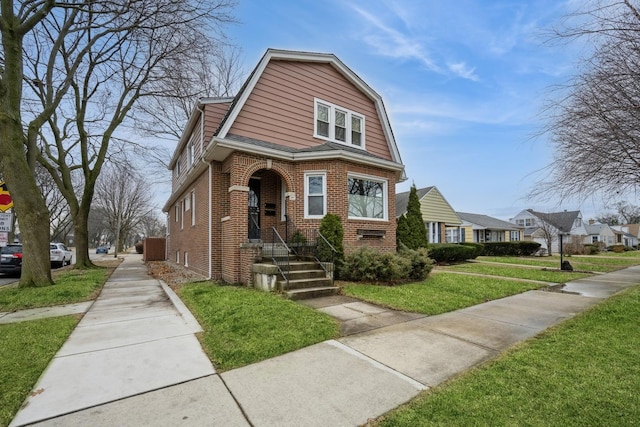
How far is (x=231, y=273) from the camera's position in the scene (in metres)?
8.70

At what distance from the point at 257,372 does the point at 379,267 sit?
18.6ft

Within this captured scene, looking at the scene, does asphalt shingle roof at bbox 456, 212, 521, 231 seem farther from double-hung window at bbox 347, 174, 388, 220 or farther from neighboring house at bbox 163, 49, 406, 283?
double-hung window at bbox 347, 174, 388, 220

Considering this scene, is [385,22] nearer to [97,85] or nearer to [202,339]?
[202,339]

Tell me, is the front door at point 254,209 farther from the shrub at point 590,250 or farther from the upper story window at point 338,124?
the shrub at point 590,250

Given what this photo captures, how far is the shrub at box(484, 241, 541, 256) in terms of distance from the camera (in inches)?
938

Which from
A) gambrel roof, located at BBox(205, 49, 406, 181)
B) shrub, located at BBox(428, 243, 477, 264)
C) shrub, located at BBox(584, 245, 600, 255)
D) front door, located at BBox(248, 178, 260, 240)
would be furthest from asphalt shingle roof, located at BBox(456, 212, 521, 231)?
front door, located at BBox(248, 178, 260, 240)

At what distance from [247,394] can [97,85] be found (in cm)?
1842

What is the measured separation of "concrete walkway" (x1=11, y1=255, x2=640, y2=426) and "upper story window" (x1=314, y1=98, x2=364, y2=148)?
7276 millimetres

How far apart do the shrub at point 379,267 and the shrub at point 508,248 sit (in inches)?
690

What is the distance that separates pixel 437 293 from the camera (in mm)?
7484

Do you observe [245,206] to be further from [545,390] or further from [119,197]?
[119,197]

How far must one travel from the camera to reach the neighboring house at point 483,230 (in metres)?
33.5

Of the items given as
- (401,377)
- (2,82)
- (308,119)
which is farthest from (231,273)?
(2,82)

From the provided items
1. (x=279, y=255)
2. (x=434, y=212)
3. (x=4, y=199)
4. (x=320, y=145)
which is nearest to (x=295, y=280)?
(x=279, y=255)
